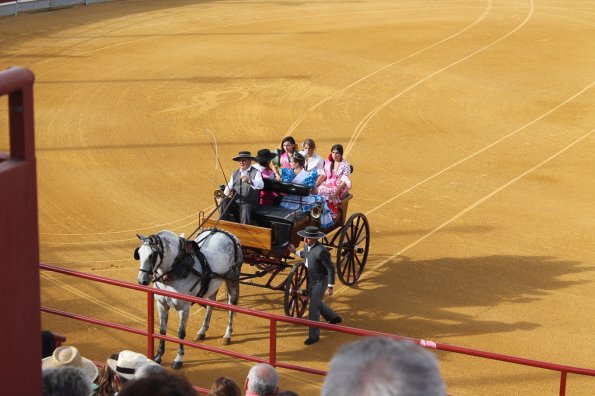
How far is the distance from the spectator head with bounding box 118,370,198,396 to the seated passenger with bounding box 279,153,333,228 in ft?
32.0

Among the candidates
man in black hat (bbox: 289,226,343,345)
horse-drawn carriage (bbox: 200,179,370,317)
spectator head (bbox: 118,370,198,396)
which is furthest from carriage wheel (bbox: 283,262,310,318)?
spectator head (bbox: 118,370,198,396)

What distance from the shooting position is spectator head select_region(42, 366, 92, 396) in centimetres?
412

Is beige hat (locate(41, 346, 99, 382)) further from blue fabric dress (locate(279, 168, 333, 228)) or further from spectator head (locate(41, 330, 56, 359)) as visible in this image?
blue fabric dress (locate(279, 168, 333, 228))

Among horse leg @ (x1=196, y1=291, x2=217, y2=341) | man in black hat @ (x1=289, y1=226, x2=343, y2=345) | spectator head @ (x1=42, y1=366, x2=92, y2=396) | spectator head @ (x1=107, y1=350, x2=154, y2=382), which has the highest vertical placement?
spectator head @ (x1=42, y1=366, x2=92, y2=396)

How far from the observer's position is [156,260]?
10.9m

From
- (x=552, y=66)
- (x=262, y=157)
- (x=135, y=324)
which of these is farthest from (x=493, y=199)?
(x=552, y=66)

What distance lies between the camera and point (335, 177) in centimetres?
1454

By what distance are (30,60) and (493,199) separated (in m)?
15.5

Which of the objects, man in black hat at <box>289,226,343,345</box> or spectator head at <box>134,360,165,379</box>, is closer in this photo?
spectator head at <box>134,360,165,379</box>

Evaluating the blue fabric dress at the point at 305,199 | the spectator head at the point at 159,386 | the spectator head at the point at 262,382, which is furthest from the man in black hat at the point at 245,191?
the spectator head at the point at 159,386

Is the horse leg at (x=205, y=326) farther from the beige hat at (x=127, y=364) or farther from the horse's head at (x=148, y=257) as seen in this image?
the beige hat at (x=127, y=364)

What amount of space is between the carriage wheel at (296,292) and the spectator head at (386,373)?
9428 millimetres

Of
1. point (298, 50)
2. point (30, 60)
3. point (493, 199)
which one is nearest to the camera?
point (493, 199)

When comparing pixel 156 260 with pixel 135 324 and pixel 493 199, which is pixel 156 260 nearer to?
pixel 135 324
